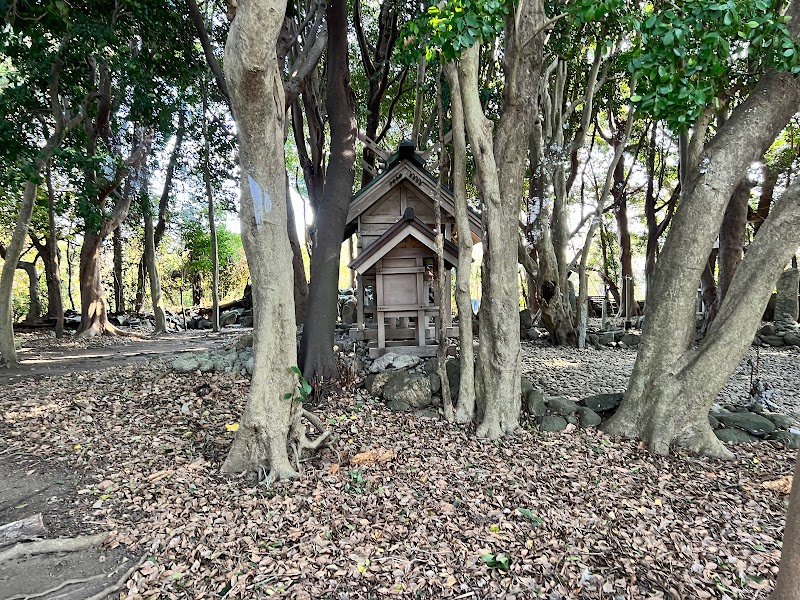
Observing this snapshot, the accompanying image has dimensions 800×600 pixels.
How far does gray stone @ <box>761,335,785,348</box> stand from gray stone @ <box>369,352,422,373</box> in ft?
35.8

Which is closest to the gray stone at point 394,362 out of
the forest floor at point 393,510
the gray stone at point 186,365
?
the forest floor at point 393,510

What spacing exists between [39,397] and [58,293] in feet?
35.2

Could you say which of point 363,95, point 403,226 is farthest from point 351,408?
point 363,95

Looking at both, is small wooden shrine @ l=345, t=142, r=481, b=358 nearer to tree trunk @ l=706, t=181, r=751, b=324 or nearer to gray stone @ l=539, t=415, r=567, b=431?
gray stone @ l=539, t=415, r=567, b=431

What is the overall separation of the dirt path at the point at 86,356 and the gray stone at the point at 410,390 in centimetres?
641

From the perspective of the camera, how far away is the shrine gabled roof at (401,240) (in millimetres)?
7926

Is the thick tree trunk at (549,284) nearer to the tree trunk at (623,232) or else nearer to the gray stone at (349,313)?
the tree trunk at (623,232)

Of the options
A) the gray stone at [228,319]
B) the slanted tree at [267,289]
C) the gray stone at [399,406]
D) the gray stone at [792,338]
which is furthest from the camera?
the gray stone at [228,319]

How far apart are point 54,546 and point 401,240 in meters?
6.04

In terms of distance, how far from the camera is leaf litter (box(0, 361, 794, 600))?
10.5 feet

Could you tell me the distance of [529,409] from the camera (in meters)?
6.34

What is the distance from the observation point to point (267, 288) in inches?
184

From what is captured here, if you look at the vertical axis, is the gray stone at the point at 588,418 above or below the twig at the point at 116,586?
above

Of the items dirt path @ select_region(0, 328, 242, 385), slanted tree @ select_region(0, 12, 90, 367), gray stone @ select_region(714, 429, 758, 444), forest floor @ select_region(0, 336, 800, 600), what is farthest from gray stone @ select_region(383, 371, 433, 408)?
slanted tree @ select_region(0, 12, 90, 367)
